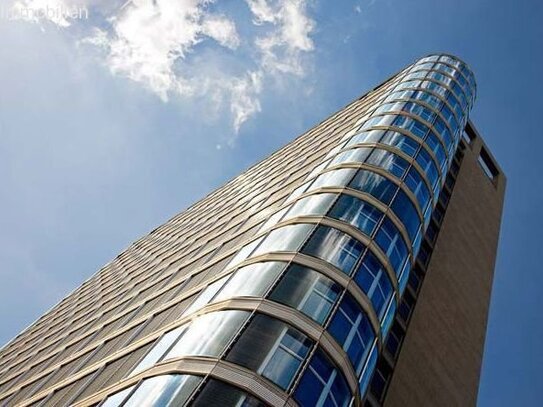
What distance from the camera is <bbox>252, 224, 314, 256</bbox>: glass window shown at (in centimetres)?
1864

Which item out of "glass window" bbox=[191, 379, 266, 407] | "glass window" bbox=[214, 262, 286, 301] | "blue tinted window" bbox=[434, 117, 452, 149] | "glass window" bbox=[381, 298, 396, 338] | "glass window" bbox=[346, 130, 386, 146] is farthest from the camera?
"blue tinted window" bbox=[434, 117, 452, 149]

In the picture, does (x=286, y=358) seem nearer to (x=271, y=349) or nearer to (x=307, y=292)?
(x=271, y=349)

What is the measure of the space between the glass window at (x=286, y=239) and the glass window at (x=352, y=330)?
109 inches

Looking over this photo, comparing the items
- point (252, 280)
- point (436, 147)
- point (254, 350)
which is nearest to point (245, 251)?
point (252, 280)

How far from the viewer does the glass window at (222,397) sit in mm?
12734

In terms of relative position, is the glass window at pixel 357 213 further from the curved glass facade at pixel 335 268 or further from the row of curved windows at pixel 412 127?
the row of curved windows at pixel 412 127

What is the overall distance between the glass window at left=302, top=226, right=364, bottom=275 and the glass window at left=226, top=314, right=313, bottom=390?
364 cm

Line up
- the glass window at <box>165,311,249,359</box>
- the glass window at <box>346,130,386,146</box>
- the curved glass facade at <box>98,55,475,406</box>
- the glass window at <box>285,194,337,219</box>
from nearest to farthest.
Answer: the glass window at <box>165,311,249,359</box> < the curved glass facade at <box>98,55,475,406</box> < the glass window at <box>285,194,337,219</box> < the glass window at <box>346,130,386,146</box>

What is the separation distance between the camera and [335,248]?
18609mm

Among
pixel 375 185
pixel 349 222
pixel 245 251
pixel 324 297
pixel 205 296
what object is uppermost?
pixel 375 185

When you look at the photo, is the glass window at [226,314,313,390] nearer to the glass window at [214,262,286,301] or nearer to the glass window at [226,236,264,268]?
the glass window at [214,262,286,301]

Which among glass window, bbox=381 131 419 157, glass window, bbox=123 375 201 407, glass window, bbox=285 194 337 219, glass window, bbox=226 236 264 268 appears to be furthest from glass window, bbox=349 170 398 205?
glass window, bbox=123 375 201 407

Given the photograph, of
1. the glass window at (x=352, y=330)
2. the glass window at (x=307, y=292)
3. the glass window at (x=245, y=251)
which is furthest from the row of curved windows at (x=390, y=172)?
the glass window at (x=352, y=330)

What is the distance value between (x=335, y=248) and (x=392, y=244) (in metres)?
3.33
